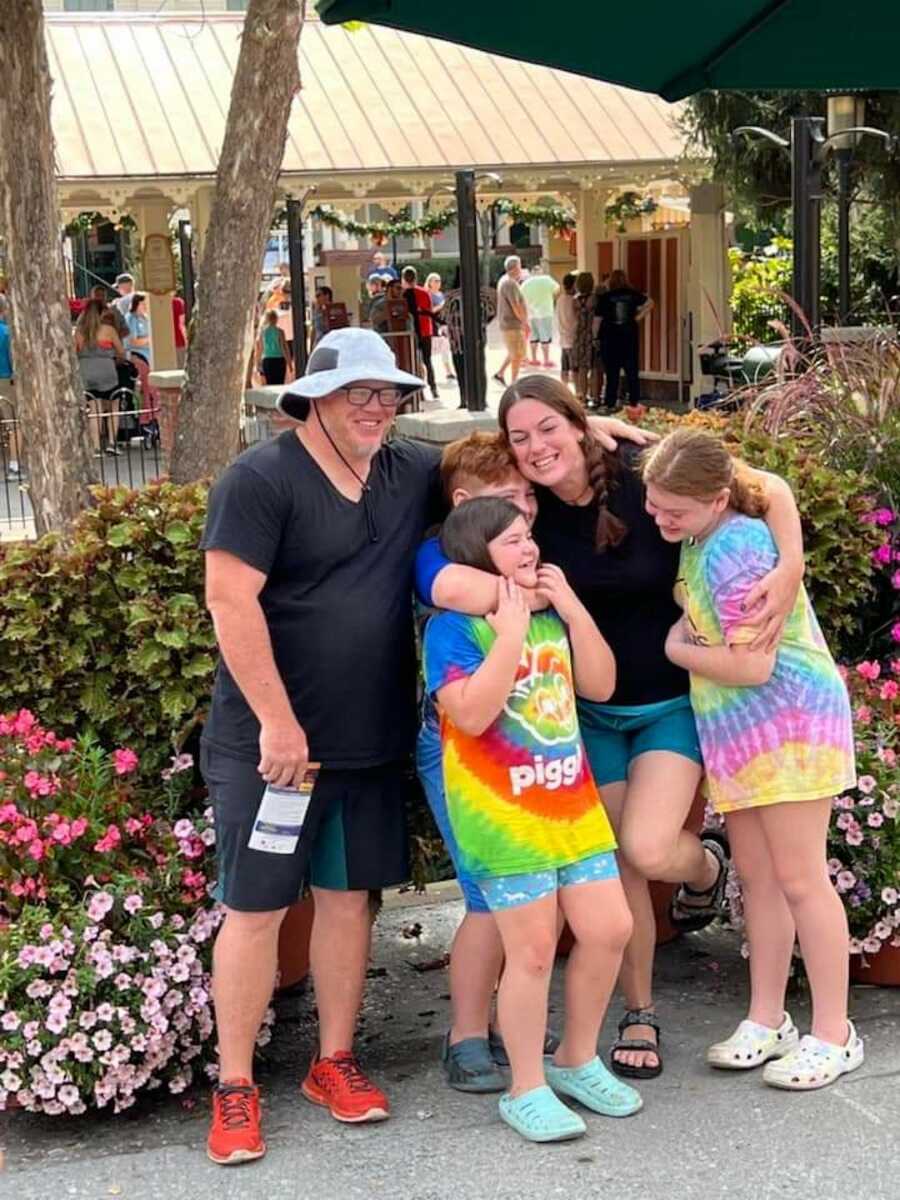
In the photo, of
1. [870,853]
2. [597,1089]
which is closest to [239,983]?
[597,1089]

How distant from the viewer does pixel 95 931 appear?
3.58 meters

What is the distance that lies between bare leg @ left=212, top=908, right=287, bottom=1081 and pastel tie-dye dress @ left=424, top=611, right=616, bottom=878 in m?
0.48

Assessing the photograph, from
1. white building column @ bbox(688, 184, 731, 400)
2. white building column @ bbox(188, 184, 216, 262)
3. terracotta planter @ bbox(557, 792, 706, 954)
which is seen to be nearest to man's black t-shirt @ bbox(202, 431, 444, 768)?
terracotta planter @ bbox(557, 792, 706, 954)

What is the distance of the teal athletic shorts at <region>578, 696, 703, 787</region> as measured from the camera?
3777 millimetres

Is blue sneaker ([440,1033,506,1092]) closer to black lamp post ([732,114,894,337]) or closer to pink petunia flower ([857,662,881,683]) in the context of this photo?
pink petunia flower ([857,662,881,683])

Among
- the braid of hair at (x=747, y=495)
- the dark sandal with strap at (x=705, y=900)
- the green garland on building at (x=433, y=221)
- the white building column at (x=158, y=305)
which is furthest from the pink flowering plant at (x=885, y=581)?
the green garland on building at (x=433, y=221)

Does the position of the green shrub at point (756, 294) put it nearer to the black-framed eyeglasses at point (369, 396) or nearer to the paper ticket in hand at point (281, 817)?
the black-framed eyeglasses at point (369, 396)

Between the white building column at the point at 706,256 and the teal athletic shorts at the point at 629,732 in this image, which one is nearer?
the teal athletic shorts at the point at 629,732

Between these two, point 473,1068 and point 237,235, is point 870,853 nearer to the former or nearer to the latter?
point 473,1068

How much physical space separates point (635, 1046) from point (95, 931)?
1.28 meters

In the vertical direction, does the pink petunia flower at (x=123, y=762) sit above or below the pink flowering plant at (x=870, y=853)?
above

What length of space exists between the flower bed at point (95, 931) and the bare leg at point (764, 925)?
118cm

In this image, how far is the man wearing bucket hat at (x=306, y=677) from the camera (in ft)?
11.1

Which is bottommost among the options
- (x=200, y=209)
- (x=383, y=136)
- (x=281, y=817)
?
(x=281, y=817)
